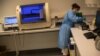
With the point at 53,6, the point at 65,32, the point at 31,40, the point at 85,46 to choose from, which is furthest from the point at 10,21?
the point at 85,46

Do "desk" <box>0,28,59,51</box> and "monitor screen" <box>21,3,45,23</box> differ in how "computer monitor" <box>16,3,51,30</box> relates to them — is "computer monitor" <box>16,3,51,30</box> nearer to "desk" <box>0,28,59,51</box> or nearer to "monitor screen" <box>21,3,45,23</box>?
"monitor screen" <box>21,3,45,23</box>

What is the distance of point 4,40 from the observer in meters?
5.07

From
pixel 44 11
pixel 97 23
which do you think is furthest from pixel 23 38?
pixel 97 23

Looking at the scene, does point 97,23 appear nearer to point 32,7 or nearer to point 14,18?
point 32,7

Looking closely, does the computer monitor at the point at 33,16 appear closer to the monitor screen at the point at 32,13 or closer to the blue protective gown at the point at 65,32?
the monitor screen at the point at 32,13

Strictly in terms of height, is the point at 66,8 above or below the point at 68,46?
above

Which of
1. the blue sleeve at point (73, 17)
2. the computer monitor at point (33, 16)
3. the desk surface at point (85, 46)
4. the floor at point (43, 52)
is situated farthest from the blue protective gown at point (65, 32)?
the desk surface at point (85, 46)

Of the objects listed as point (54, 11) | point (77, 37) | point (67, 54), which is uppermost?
point (54, 11)

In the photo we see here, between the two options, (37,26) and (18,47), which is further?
(18,47)

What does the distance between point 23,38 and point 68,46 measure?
1.31m

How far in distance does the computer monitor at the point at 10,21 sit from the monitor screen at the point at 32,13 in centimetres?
21

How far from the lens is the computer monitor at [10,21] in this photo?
4.58 metres

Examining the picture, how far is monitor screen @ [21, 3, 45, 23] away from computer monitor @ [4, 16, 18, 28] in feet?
0.71

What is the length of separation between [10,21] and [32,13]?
1.78 ft
